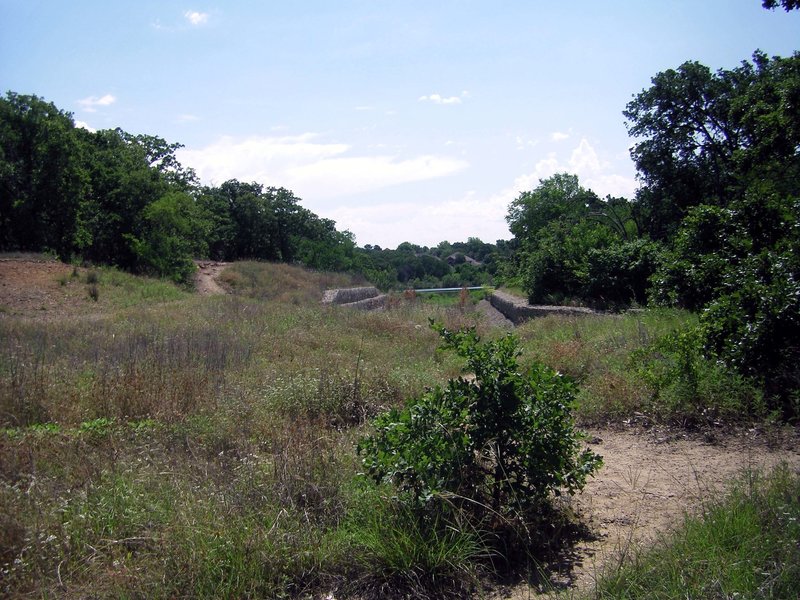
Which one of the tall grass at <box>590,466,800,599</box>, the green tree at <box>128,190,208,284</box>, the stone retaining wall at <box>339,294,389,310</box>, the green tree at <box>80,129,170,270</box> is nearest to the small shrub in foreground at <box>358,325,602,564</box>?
the tall grass at <box>590,466,800,599</box>

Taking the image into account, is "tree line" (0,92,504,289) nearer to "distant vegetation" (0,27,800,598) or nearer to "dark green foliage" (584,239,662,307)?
"distant vegetation" (0,27,800,598)

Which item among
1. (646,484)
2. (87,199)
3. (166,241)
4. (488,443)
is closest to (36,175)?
(87,199)

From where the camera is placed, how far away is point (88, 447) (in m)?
5.38

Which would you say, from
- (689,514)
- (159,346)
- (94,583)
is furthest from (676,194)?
(94,583)

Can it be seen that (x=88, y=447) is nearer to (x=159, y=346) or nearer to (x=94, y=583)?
(x=94, y=583)

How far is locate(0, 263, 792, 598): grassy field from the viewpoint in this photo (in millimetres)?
3609

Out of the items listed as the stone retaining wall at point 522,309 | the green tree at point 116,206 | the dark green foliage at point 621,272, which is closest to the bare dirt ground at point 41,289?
the green tree at point 116,206

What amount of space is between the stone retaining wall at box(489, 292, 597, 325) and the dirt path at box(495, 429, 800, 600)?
11.1 meters

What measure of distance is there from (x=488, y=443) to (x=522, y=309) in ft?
60.0

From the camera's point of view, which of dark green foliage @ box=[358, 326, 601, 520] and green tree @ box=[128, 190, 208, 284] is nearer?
dark green foliage @ box=[358, 326, 601, 520]

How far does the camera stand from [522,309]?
22.3 m

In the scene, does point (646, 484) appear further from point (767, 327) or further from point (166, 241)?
point (166, 241)

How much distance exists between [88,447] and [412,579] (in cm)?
316

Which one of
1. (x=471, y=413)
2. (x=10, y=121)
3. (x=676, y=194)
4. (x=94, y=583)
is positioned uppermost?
(x=10, y=121)
